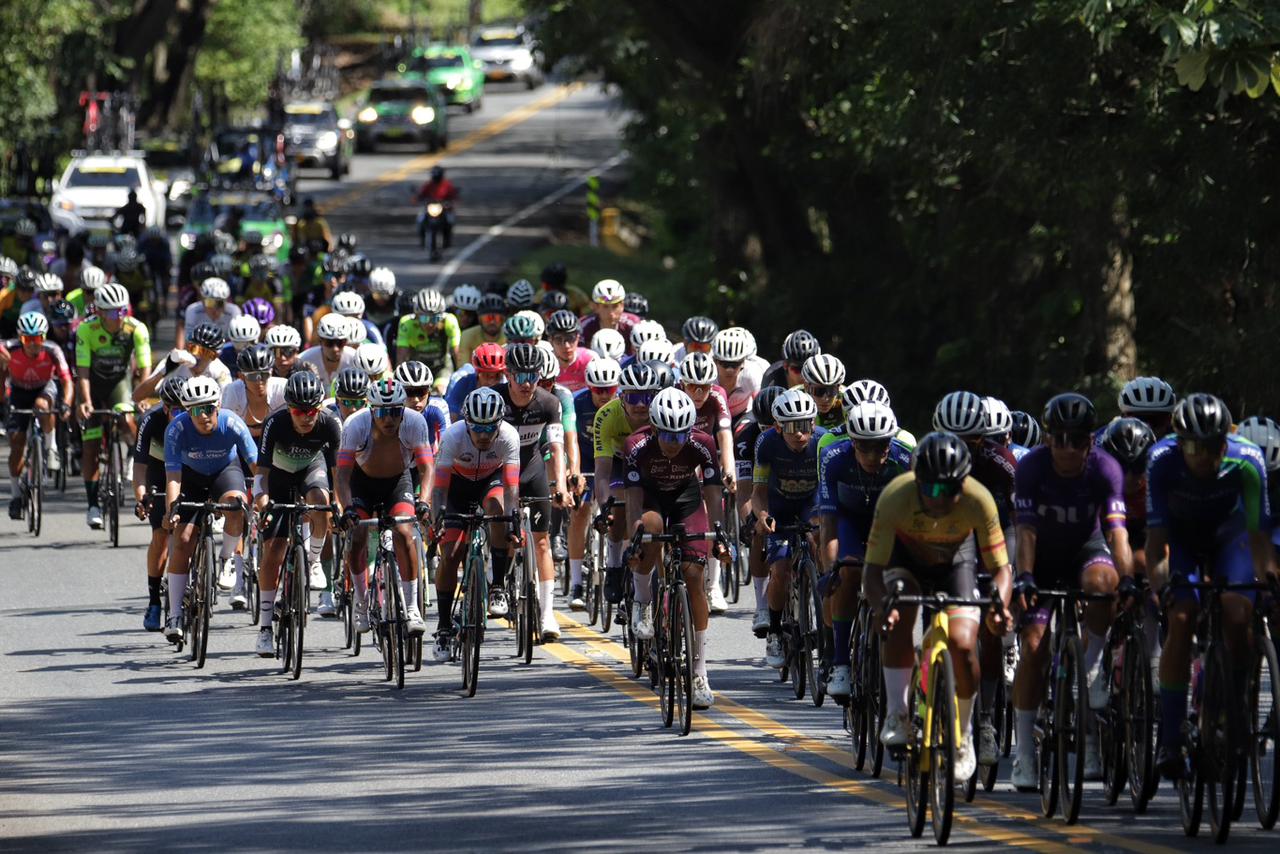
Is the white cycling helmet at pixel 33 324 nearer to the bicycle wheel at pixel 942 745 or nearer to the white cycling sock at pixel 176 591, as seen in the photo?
the white cycling sock at pixel 176 591

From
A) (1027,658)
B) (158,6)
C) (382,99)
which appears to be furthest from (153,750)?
(382,99)

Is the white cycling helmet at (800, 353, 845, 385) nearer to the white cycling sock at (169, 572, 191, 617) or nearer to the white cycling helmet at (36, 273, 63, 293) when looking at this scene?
the white cycling sock at (169, 572, 191, 617)

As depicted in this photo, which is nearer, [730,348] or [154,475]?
[154,475]

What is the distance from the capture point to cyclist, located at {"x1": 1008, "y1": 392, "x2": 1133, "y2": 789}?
10977 millimetres

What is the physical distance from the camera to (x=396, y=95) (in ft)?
223

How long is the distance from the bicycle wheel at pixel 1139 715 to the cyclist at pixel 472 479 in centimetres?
482

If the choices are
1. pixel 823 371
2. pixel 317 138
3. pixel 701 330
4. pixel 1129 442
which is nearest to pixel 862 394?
pixel 1129 442

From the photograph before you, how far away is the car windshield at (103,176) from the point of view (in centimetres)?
4816

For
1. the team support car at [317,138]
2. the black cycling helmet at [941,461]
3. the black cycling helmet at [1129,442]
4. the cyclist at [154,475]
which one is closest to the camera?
the black cycling helmet at [941,461]

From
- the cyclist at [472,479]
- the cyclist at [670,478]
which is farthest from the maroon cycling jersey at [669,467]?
the cyclist at [472,479]

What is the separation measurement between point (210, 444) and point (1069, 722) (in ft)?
22.7

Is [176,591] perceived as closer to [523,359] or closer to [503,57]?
[523,359]

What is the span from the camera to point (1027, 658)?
11.0 metres

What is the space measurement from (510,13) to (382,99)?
32455mm
